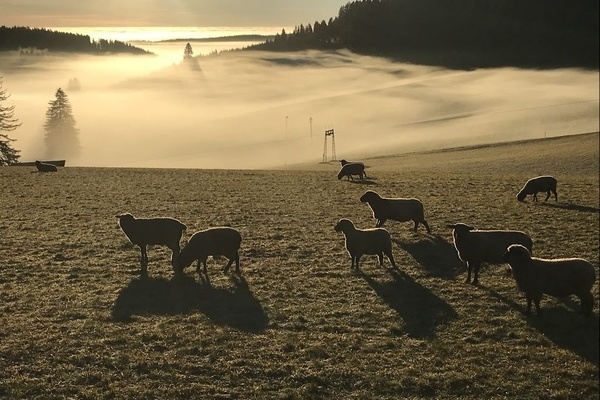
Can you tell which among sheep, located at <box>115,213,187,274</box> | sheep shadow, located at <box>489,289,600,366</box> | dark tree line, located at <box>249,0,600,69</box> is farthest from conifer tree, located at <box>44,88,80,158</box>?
dark tree line, located at <box>249,0,600,69</box>

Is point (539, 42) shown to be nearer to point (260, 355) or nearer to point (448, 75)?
point (448, 75)

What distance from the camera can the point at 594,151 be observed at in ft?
166

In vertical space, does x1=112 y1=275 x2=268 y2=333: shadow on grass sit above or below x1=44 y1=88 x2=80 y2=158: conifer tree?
below

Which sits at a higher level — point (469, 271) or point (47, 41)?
point (47, 41)

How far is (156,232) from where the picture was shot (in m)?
15.9

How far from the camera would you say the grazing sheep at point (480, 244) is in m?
14.5

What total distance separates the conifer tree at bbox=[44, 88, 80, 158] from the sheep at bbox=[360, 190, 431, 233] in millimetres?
52824

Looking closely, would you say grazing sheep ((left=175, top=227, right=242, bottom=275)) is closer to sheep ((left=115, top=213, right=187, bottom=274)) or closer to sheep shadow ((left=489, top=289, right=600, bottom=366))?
sheep ((left=115, top=213, right=187, bottom=274))

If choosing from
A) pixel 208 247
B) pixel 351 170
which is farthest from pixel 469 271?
pixel 351 170

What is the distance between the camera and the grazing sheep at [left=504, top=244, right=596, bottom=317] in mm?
11672

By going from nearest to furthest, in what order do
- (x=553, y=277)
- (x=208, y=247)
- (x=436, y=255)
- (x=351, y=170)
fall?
(x=553, y=277) < (x=208, y=247) < (x=436, y=255) < (x=351, y=170)

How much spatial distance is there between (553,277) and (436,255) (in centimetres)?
530

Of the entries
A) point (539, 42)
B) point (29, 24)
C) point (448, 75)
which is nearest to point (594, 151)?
point (29, 24)

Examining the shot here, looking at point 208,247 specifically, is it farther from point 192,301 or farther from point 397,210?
point 397,210
